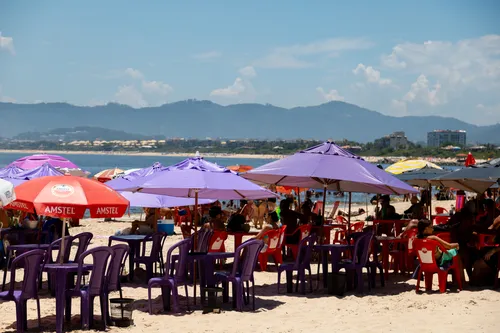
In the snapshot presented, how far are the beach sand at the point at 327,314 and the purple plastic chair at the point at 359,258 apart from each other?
0.95 feet

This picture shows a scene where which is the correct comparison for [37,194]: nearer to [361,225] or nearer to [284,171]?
[284,171]

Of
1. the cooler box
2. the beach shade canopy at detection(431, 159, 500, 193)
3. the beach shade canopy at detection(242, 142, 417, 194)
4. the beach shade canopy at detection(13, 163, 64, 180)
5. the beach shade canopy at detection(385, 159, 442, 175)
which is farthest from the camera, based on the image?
the cooler box

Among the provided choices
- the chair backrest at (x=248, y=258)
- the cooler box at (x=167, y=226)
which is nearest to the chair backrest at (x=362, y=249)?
the chair backrest at (x=248, y=258)

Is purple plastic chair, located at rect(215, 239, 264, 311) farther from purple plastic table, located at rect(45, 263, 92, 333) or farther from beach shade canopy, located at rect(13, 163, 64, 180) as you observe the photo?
beach shade canopy, located at rect(13, 163, 64, 180)

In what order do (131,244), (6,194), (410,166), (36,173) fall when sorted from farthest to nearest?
1. (410,166)
2. (36,173)
3. (131,244)
4. (6,194)

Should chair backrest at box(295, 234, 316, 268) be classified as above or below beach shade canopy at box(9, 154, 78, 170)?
below

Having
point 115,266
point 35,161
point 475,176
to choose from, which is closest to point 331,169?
point 475,176

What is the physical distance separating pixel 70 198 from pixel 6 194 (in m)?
0.80

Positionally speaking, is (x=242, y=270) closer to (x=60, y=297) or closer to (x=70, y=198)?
(x=60, y=297)

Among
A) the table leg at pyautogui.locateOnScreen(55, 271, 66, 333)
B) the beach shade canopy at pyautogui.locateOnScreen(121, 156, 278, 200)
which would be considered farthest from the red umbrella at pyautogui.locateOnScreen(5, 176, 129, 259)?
the beach shade canopy at pyautogui.locateOnScreen(121, 156, 278, 200)

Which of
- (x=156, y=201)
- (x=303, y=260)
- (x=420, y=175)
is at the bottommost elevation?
(x=303, y=260)

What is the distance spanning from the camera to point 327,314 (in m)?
8.42

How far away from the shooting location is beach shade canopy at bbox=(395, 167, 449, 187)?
53.3 ft

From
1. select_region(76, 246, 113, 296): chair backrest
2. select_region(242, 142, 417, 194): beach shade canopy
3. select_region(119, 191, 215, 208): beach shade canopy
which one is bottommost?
select_region(76, 246, 113, 296): chair backrest
